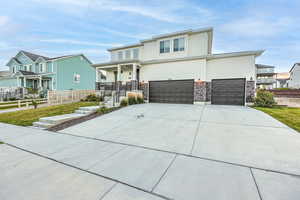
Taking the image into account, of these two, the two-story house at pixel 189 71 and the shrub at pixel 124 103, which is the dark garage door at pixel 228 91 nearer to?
the two-story house at pixel 189 71

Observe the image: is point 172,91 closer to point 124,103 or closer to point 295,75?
point 124,103

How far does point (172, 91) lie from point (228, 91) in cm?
453

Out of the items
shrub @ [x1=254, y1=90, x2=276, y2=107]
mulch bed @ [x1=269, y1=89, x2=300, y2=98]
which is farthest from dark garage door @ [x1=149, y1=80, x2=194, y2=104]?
mulch bed @ [x1=269, y1=89, x2=300, y2=98]

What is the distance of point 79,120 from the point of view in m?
6.48

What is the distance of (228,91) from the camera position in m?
10.6

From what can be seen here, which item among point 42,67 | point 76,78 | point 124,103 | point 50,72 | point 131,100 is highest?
point 42,67

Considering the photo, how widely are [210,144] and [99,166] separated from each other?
2.83m

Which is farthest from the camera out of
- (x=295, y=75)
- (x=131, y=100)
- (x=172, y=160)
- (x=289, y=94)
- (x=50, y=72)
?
(x=295, y=75)

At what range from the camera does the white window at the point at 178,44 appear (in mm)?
12281

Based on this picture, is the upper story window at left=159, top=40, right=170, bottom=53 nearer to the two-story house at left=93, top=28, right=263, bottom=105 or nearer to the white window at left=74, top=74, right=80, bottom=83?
the two-story house at left=93, top=28, right=263, bottom=105

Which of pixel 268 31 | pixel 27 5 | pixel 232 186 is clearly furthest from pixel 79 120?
pixel 268 31

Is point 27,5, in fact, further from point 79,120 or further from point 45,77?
point 45,77

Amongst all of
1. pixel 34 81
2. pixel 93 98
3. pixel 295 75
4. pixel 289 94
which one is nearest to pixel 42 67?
pixel 34 81

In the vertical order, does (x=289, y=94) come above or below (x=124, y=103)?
above
